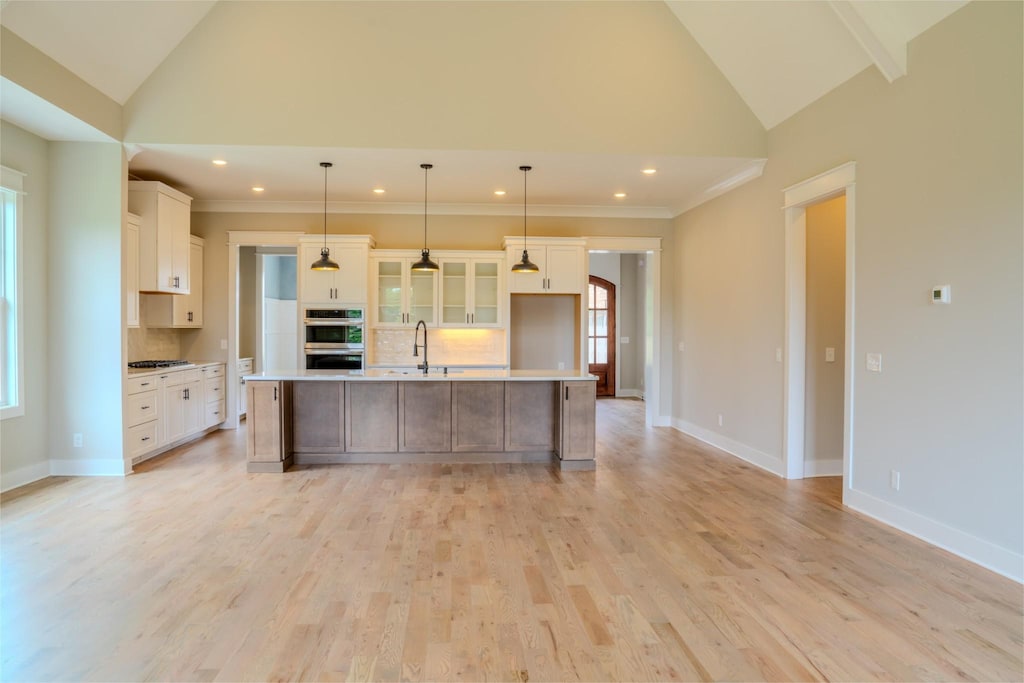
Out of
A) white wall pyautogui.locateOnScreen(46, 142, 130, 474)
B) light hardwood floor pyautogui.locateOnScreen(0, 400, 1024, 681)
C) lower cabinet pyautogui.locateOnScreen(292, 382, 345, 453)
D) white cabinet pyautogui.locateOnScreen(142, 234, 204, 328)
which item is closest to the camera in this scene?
light hardwood floor pyautogui.locateOnScreen(0, 400, 1024, 681)

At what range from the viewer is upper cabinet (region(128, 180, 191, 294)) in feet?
17.9

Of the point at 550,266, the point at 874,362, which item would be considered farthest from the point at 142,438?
the point at 874,362

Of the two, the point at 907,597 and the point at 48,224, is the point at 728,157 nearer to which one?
the point at 907,597

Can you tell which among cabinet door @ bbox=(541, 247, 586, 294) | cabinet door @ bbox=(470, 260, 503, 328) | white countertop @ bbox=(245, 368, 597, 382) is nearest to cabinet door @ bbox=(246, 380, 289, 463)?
white countertop @ bbox=(245, 368, 597, 382)

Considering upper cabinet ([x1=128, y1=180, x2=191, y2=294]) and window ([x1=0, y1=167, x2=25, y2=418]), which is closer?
window ([x1=0, y1=167, x2=25, y2=418])

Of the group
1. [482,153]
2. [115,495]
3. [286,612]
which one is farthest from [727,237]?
[115,495]

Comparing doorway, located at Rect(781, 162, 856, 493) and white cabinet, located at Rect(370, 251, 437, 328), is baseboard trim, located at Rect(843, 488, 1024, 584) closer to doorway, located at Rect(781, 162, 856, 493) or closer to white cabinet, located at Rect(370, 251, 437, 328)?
doorway, located at Rect(781, 162, 856, 493)

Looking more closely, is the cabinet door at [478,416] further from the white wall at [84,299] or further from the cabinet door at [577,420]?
the white wall at [84,299]

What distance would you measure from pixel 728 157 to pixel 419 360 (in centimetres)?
441

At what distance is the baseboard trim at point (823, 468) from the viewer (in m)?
4.84

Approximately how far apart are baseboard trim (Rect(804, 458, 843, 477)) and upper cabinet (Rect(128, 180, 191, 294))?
6.77 metres

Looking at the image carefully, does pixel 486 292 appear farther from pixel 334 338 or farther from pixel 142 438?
pixel 142 438

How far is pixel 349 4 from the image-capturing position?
4426 millimetres

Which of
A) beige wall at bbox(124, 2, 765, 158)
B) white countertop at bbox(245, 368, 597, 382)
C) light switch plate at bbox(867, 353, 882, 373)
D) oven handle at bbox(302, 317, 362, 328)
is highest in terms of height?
beige wall at bbox(124, 2, 765, 158)
